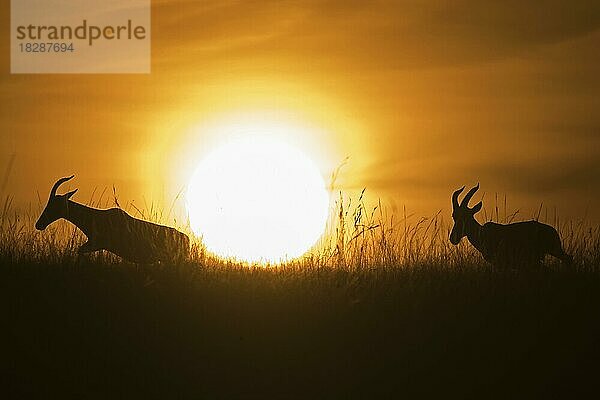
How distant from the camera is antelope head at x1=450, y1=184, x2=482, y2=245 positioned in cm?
1449

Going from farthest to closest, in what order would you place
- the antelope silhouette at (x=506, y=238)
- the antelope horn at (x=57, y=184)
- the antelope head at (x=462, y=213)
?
the antelope head at (x=462, y=213) < the antelope horn at (x=57, y=184) < the antelope silhouette at (x=506, y=238)

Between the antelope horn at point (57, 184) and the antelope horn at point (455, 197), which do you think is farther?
the antelope horn at point (455, 197)

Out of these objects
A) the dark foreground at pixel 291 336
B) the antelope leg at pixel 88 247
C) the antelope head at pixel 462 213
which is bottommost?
the dark foreground at pixel 291 336

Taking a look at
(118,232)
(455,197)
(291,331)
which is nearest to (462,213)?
(455,197)

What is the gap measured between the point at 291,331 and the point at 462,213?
24.4ft

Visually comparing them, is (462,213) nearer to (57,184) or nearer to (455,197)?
(455,197)

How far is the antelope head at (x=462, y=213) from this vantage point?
14.5m

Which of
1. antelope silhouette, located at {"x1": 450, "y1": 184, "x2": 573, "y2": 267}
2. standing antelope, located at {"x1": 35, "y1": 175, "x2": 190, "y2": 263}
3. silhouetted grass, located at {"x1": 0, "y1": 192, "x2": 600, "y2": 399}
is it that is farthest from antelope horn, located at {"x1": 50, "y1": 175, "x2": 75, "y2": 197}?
antelope silhouette, located at {"x1": 450, "y1": 184, "x2": 573, "y2": 267}

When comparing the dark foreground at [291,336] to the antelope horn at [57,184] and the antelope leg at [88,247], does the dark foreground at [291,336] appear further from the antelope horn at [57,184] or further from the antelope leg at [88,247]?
the antelope horn at [57,184]

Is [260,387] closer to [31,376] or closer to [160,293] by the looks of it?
[31,376]

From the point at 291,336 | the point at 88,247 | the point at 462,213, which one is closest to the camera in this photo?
the point at 291,336

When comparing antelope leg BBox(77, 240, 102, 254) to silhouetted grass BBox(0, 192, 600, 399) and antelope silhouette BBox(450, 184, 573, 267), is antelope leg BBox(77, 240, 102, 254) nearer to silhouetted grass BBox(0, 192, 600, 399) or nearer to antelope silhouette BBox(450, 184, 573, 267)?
silhouetted grass BBox(0, 192, 600, 399)

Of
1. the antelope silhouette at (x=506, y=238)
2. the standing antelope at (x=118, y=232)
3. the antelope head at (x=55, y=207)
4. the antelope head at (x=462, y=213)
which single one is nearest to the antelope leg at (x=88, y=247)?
the standing antelope at (x=118, y=232)

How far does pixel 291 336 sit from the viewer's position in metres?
7.85
